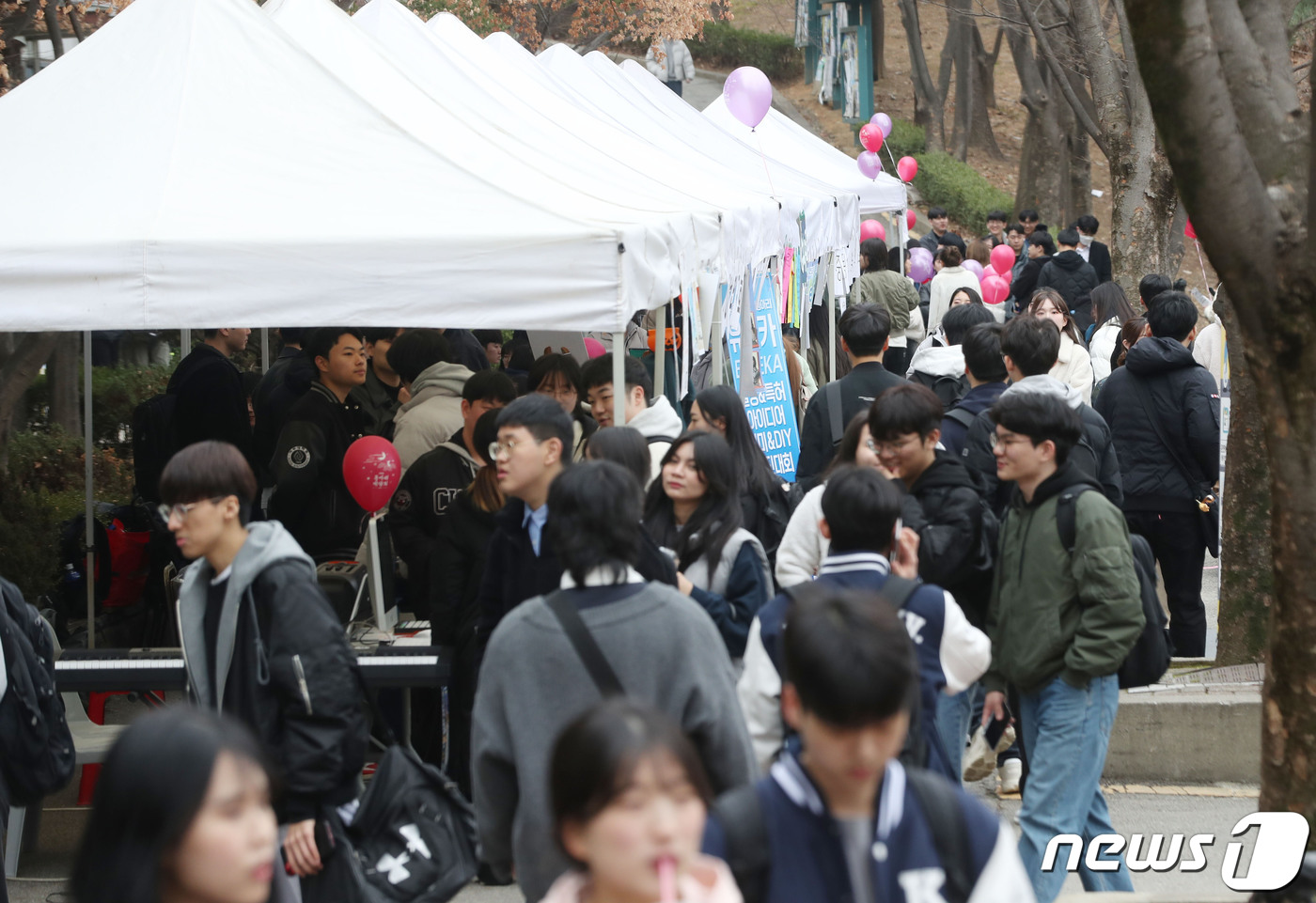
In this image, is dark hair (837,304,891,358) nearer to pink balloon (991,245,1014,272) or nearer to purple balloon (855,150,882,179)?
purple balloon (855,150,882,179)

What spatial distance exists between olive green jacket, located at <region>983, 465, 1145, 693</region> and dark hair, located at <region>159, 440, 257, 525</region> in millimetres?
2255

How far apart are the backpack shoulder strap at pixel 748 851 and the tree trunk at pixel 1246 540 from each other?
205 inches

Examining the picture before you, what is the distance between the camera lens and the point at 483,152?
241 inches

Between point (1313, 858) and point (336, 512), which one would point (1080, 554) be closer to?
point (1313, 858)

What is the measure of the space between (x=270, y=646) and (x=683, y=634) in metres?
1.06

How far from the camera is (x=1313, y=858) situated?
321 centimetres

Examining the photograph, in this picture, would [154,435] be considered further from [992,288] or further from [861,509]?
[992,288]

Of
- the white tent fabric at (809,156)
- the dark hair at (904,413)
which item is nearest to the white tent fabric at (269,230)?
the dark hair at (904,413)

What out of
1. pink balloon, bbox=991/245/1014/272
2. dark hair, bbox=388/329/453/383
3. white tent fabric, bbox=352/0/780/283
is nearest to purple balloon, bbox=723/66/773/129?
white tent fabric, bbox=352/0/780/283

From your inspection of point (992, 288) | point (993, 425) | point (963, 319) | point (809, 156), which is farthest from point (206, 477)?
point (809, 156)

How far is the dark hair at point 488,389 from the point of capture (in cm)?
543

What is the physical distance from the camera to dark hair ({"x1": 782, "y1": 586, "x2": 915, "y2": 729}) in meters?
2.04

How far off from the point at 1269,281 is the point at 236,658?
2760 millimetres

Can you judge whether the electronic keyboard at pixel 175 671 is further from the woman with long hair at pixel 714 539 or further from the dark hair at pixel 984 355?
the dark hair at pixel 984 355
